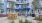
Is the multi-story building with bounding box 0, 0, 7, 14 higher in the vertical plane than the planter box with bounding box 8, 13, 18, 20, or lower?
higher

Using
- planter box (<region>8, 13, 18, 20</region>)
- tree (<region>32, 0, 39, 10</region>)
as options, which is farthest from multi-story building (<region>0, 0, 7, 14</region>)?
tree (<region>32, 0, 39, 10</region>)

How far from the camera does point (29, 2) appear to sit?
1.13m

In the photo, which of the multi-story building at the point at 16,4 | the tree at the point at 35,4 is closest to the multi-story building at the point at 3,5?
the multi-story building at the point at 16,4

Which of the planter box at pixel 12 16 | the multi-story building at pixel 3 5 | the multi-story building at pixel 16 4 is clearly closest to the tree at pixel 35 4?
the multi-story building at pixel 16 4

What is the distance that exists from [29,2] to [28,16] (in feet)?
0.64

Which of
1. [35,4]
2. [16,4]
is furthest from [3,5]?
[35,4]

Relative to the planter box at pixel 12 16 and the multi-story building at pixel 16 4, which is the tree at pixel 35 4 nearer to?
the multi-story building at pixel 16 4

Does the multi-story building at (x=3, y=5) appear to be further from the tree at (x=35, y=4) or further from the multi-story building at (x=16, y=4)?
the tree at (x=35, y=4)

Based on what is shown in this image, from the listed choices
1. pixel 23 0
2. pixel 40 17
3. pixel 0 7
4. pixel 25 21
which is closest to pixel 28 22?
pixel 25 21

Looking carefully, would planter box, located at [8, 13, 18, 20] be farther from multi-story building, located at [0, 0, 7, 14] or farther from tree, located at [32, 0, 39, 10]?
tree, located at [32, 0, 39, 10]

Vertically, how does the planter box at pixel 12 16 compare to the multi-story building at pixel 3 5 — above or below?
below

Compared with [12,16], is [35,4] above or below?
above

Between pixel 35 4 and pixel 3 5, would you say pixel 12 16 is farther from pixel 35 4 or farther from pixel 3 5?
pixel 35 4

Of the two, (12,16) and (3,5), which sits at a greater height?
(3,5)
